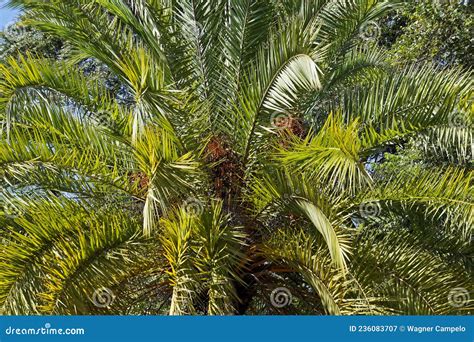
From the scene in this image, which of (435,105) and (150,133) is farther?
(435,105)

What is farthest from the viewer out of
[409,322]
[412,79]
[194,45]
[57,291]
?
[194,45]

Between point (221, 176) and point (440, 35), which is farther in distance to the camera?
point (440, 35)

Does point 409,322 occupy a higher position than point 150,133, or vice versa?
point 150,133

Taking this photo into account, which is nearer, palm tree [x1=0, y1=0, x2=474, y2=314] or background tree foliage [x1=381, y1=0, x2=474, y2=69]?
palm tree [x1=0, y1=0, x2=474, y2=314]

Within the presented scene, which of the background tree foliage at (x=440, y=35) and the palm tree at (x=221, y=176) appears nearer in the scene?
the palm tree at (x=221, y=176)

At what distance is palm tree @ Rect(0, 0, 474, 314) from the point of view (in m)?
6.20

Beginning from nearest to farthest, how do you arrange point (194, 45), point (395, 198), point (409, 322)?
point (409, 322)
point (395, 198)
point (194, 45)

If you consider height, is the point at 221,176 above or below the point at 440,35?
below

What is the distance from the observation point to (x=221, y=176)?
7199mm

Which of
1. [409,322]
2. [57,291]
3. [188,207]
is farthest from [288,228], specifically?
[57,291]

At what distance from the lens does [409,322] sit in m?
5.59

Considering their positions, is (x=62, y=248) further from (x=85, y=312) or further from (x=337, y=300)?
(x=337, y=300)

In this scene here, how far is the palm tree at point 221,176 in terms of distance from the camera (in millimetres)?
6195

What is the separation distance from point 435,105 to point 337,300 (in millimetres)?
2137
